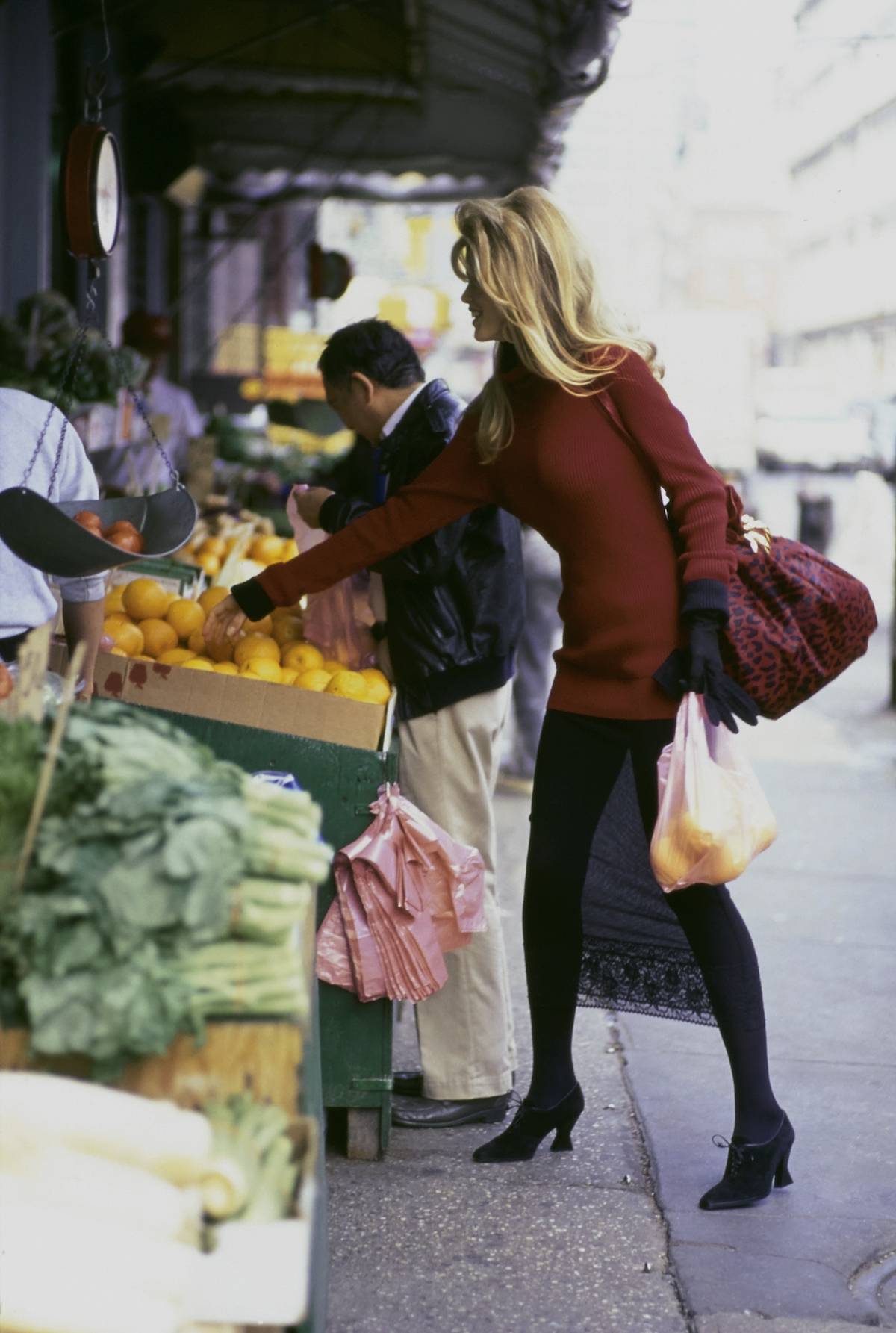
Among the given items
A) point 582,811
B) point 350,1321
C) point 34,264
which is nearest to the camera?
point 350,1321

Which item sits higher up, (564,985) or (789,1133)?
(564,985)

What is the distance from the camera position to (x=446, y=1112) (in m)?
4.07

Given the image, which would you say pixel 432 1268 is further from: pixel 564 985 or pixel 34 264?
pixel 34 264

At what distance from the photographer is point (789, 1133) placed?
365 centimetres

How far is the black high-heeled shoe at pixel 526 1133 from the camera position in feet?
12.5

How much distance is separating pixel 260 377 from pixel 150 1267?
12103mm

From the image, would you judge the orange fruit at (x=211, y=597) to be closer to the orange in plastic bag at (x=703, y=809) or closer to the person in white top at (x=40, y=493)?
the person in white top at (x=40, y=493)

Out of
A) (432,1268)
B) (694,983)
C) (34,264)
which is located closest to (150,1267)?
(432,1268)

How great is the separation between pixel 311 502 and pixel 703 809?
152 cm

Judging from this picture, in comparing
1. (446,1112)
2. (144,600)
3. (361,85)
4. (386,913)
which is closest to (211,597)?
(144,600)

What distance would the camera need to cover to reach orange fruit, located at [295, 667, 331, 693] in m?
3.92

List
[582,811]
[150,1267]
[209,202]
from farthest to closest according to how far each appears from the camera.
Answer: [209,202], [582,811], [150,1267]

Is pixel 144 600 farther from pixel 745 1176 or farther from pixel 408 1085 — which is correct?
pixel 745 1176

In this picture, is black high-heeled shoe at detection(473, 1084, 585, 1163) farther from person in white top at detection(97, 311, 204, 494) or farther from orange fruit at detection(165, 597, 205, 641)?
person in white top at detection(97, 311, 204, 494)
